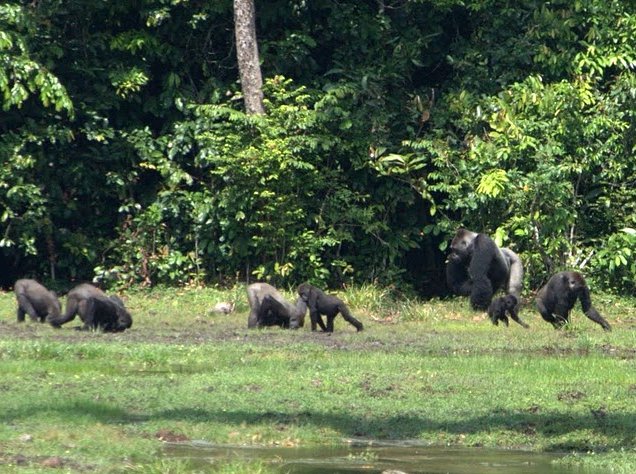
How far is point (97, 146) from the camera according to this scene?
26047 millimetres

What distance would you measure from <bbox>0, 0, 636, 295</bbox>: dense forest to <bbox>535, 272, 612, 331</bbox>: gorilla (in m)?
3.92

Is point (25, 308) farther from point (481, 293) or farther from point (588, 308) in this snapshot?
point (588, 308)

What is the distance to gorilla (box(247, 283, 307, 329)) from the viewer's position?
66.2 feet

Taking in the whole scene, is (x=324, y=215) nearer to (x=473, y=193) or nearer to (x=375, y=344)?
(x=473, y=193)

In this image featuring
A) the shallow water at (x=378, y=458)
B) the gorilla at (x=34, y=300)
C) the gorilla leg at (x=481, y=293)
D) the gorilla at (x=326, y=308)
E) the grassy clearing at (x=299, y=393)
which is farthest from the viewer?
the gorilla leg at (x=481, y=293)

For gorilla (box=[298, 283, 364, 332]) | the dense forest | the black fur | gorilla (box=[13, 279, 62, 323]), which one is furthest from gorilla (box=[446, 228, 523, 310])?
gorilla (box=[13, 279, 62, 323])

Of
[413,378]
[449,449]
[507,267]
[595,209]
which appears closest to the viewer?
[449,449]

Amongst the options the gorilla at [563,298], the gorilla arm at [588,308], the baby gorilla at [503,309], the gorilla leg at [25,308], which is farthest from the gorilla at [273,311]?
the gorilla arm at [588,308]

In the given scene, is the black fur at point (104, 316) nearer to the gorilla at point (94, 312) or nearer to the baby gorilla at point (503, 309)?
the gorilla at point (94, 312)

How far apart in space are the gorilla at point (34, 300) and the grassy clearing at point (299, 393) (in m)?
0.54

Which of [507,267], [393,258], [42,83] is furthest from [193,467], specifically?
[393,258]

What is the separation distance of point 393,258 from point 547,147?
3.57 meters

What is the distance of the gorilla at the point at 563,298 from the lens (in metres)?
19.4

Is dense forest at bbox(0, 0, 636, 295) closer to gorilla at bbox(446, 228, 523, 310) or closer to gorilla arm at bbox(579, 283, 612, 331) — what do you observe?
gorilla at bbox(446, 228, 523, 310)
